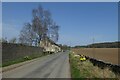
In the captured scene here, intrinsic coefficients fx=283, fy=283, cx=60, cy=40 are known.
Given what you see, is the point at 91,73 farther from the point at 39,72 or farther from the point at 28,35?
the point at 28,35

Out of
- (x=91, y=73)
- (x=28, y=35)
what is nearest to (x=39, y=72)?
(x=91, y=73)

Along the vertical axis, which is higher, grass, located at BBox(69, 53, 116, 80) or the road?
grass, located at BBox(69, 53, 116, 80)

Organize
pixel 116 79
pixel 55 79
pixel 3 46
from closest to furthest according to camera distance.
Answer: pixel 116 79 < pixel 55 79 < pixel 3 46

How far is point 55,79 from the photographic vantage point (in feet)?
58.3

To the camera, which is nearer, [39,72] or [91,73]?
[91,73]

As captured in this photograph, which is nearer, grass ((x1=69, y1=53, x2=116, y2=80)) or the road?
grass ((x1=69, y1=53, x2=116, y2=80))

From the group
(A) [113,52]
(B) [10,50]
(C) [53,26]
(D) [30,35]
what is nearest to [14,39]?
(D) [30,35]

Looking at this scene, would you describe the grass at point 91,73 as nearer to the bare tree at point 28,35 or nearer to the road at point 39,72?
the road at point 39,72

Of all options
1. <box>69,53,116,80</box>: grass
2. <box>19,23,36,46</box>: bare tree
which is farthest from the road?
<box>19,23,36,46</box>: bare tree

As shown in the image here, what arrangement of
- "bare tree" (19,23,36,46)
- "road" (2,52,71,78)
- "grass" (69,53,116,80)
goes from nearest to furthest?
"grass" (69,53,116,80) → "road" (2,52,71,78) → "bare tree" (19,23,36,46)

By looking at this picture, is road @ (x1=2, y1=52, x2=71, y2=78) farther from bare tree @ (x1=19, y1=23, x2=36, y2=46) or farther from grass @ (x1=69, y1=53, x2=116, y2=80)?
bare tree @ (x1=19, y1=23, x2=36, y2=46)

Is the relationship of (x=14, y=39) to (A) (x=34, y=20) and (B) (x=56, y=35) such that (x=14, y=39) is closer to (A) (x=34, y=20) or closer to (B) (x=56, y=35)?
(A) (x=34, y=20)

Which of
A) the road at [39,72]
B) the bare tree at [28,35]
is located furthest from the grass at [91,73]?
the bare tree at [28,35]

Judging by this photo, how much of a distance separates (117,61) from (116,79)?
6.67 m
